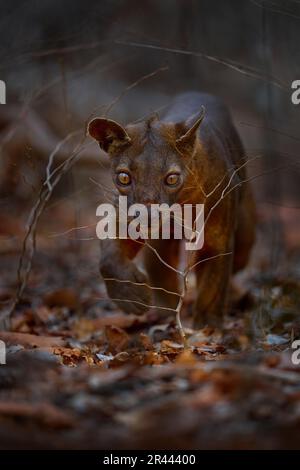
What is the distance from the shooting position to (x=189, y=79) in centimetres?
1289

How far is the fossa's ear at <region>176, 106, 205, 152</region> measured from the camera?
18.8ft

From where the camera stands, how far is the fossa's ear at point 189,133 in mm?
5734

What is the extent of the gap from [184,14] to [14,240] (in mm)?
4405

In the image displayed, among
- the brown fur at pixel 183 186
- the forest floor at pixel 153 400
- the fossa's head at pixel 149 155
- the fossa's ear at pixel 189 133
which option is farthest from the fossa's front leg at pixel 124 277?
the fossa's ear at pixel 189 133

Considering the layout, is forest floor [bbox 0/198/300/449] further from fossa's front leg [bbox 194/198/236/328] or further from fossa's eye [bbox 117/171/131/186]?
fossa's eye [bbox 117/171/131/186]

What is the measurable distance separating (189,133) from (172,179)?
0.37 m

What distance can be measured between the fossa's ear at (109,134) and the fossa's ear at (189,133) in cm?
39

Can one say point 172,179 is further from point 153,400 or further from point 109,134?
point 153,400

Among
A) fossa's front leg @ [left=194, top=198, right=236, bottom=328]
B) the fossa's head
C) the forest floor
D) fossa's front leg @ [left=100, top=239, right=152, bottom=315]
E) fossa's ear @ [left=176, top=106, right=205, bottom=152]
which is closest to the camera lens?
the forest floor

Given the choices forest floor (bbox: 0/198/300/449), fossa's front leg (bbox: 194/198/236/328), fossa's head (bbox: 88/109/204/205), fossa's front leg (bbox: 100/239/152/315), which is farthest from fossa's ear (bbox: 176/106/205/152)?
forest floor (bbox: 0/198/300/449)

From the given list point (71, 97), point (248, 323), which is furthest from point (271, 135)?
point (71, 97)

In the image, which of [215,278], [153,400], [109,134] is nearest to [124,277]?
[215,278]

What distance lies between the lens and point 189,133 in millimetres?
5762
